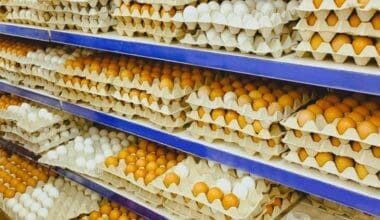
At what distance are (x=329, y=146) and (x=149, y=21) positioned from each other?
3.75ft

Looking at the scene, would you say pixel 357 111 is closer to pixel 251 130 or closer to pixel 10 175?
pixel 251 130

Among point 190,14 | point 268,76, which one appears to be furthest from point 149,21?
point 268,76

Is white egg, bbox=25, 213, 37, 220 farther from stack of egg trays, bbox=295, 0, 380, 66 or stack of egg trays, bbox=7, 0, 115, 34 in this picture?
stack of egg trays, bbox=295, 0, 380, 66

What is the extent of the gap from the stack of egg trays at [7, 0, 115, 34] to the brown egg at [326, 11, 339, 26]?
4.73ft

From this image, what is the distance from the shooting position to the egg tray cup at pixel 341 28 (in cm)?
147

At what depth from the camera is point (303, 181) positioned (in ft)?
5.68

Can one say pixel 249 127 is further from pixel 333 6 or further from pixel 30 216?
pixel 30 216

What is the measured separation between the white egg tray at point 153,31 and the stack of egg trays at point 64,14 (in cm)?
18

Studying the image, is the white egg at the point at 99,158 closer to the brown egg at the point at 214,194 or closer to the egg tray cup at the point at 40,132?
the egg tray cup at the point at 40,132

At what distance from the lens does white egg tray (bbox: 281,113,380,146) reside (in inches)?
59.6

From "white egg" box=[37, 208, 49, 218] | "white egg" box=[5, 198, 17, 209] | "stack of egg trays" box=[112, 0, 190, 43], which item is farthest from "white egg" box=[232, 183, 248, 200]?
"white egg" box=[5, 198, 17, 209]

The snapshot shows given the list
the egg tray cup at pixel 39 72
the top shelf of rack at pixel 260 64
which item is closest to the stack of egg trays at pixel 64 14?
the top shelf of rack at pixel 260 64

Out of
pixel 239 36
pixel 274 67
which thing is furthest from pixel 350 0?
pixel 239 36

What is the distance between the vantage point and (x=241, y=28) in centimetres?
183
